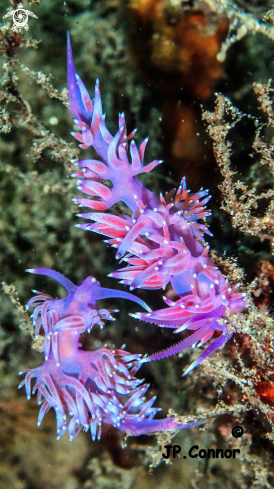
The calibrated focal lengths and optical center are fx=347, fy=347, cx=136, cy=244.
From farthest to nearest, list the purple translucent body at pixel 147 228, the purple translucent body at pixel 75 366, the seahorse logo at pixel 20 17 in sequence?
the purple translucent body at pixel 75 366 < the seahorse logo at pixel 20 17 < the purple translucent body at pixel 147 228

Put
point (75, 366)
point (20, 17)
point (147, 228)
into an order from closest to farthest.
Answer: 1. point (147, 228)
2. point (20, 17)
3. point (75, 366)

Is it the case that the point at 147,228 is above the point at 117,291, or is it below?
above

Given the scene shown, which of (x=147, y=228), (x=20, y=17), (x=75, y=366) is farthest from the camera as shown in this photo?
(x=75, y=366)

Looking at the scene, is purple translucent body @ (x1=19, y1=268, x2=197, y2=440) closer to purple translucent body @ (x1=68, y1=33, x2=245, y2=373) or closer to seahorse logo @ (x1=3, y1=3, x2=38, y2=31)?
purple translucent body @ (x1=68, y1=33, x2=245, y2=373)

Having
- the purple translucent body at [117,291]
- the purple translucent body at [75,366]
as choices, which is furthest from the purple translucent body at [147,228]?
the purple translucent body at [75,366]

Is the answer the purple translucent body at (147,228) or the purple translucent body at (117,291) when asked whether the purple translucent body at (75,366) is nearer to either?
the purple translucent body at (117,291)

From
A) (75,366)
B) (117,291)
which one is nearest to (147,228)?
(117,291)

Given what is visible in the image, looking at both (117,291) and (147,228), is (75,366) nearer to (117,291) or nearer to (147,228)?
(117,291)

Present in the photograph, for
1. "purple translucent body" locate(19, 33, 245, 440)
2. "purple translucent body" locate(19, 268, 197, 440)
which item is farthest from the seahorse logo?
"purple translucent body" locate(19, 268, 197, 440)

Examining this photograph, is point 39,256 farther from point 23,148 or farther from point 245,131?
point 245,131
